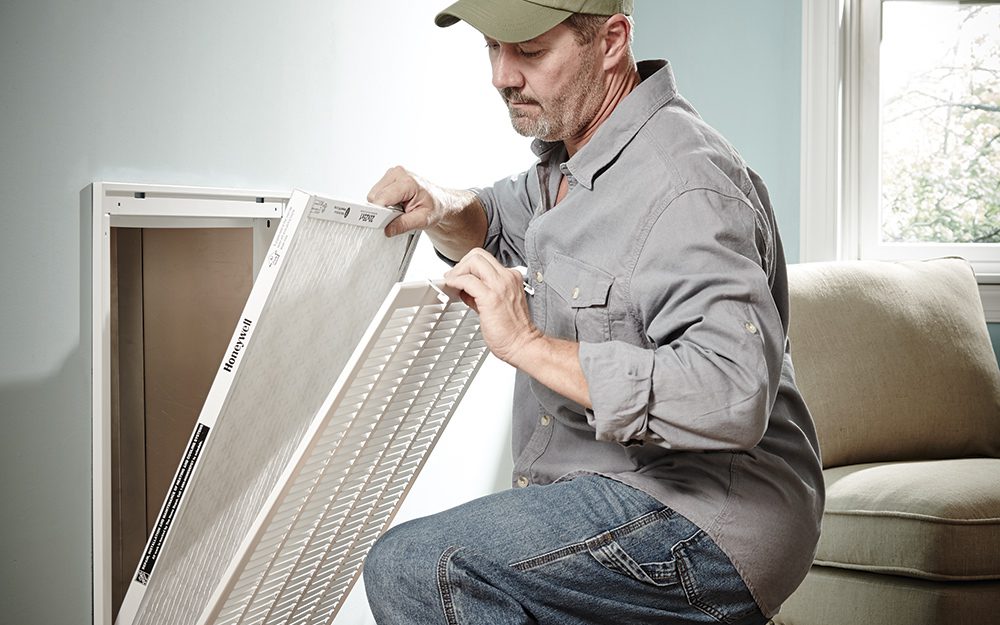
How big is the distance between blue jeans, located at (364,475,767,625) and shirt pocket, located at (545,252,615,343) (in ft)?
0.65

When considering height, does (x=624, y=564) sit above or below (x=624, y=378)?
below

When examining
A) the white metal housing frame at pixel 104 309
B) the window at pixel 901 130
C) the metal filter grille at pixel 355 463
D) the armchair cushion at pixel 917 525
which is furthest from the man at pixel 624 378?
the window at pixel 901 130

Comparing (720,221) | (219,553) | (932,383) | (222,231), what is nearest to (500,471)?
(932,383)

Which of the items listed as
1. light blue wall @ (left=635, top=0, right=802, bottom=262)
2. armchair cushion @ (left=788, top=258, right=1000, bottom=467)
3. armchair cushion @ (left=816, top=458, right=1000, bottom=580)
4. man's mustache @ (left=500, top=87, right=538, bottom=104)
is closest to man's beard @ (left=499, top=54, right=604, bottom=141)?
man's mustache @ (left=500, top=87, right=538, bottom=104)

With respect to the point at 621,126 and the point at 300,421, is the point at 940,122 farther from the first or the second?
the point at 300,421

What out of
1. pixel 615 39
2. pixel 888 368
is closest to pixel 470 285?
pixel 615 39

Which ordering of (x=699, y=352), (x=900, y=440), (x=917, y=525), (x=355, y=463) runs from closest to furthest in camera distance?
(x=699, y=352)
(x=355, y=463)
(x=917, y=525)
(x=900, y=440)

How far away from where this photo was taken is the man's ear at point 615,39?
1438 mm

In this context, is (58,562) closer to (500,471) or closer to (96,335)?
(96,335)

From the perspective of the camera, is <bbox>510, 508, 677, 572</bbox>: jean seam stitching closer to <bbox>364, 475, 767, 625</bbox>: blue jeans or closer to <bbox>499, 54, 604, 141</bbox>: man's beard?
<bbox>364, 475, 767, 625</bbox>: blue jeans

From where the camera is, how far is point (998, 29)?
3.47 m

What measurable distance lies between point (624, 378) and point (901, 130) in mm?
2731

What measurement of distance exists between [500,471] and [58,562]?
1.66 metres

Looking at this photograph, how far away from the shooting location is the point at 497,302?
1.28 m
